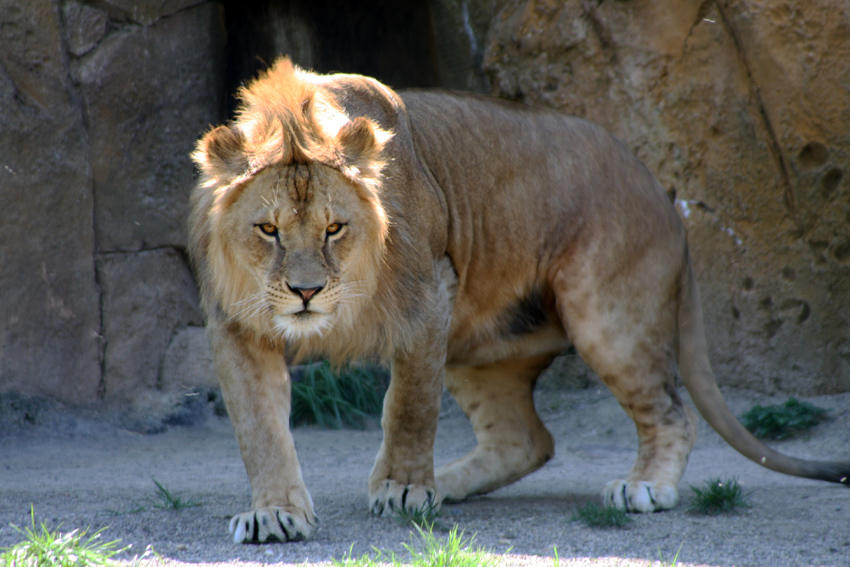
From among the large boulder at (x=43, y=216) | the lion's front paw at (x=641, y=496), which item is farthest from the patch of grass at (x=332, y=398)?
the lion's front paw at (x=641, y=496)

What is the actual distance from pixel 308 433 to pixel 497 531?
338cm

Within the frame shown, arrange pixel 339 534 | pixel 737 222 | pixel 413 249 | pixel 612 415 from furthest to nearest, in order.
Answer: pixel 612 415 < pixel 737 222 < pixel 413 249 < pixel 339 534

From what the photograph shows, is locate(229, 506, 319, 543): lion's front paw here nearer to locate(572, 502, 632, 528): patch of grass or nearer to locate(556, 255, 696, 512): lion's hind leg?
locate(572, 502, 632, 528): patch of grass

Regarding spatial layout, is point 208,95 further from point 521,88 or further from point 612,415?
point 612,415

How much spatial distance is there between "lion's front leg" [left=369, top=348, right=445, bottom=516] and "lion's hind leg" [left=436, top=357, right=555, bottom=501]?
0.56 meters

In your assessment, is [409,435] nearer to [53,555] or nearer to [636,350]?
[636,350]

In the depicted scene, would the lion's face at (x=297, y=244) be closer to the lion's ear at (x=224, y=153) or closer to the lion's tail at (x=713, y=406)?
the lion's ear at (x=224, y=153)

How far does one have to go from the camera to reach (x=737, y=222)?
5719mm

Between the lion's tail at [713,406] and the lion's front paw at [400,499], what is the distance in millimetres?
1389

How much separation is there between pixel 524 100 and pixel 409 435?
3528 millimetres

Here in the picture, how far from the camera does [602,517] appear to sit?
10.7 ft

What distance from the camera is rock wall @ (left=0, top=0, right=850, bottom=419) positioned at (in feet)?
17.5

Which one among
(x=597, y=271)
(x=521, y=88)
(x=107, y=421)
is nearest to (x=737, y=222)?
(x=521, y=88)

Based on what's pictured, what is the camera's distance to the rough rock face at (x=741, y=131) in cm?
515
